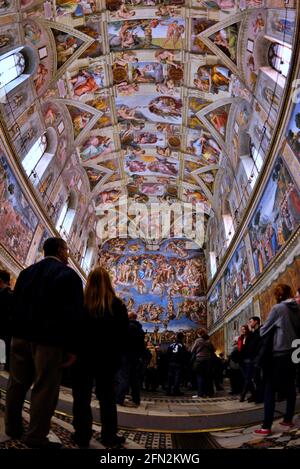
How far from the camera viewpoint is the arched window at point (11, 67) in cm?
1115

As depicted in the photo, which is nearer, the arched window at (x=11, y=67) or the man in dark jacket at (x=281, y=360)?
the man in dark jacket at (x=281, y=360)

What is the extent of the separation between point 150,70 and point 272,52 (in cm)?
607

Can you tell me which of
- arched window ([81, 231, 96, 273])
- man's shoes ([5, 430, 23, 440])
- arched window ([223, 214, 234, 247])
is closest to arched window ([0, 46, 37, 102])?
man's shoes ([5, 430, 23, 440])

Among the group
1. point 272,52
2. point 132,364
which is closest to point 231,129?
point 272,52

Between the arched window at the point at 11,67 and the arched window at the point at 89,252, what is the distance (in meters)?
13.4

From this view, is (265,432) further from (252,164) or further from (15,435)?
(252,164)

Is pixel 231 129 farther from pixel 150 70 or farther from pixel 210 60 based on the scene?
pixel 150 70

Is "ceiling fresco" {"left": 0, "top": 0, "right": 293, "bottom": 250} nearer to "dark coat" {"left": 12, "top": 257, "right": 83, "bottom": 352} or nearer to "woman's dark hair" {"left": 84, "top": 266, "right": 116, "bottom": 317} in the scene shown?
"woman's dark hair" {"left": 84, "top": 266, "right": 116, "bottom": 317}

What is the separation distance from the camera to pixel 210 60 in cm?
1391

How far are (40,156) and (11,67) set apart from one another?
4.11m

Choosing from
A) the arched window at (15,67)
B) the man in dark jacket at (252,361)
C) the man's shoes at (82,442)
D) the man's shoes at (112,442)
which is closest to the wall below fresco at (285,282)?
the man in dark jacket at (252,361)

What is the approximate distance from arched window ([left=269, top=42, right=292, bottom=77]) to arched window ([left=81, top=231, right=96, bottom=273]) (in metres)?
16.3

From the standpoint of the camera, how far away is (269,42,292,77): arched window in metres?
10.2

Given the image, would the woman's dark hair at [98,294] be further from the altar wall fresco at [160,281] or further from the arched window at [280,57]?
the altar wall fresco at [160,281]
